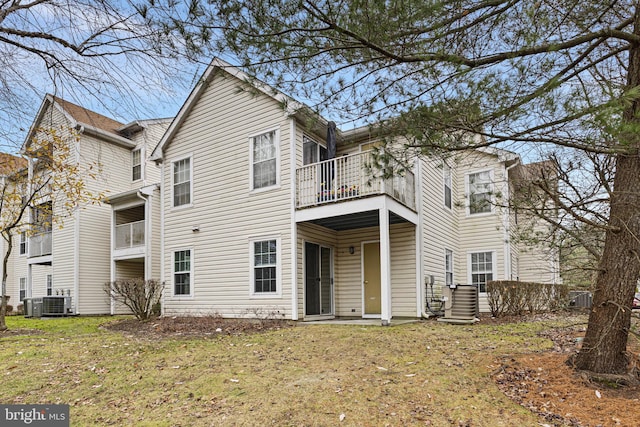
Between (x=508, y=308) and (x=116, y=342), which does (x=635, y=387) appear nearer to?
(x=508, y=308)

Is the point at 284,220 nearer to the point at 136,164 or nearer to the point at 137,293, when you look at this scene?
the point at 137,293

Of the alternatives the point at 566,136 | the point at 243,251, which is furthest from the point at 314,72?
the point at 243,251

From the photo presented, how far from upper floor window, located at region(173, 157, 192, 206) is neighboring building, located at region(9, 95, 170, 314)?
275 cm

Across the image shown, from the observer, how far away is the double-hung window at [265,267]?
11.0 metres

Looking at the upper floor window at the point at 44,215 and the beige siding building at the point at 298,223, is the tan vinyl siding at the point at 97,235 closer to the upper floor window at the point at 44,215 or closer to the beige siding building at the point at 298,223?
the upper floor window at the point at 44,215

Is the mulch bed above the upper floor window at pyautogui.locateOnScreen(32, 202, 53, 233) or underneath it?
underneath

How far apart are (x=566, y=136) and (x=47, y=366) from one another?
7534 millimetres

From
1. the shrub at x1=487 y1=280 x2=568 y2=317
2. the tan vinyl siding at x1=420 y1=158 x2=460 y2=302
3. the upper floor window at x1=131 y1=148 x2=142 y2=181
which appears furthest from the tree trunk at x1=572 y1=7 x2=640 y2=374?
the upper floor window at x1=131 y1=148 x2=142 y2=181

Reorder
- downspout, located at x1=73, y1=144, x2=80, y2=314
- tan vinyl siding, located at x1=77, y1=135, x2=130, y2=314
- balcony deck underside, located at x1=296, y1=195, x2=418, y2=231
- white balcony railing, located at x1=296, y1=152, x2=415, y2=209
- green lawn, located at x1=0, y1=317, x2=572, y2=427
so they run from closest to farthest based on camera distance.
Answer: green lawn, located at x1=0, y1=317, x2=572, y2=427
balcony deck underside, located at x1=296, y1=195, x2=418, y2=231
white balcony railing, located at x1=296, y1=152, x2=415, y2=209
downspout, located at x1=73, y1=144, x2=80, y2=314
tan vinyl siding, located at x1=77, y1=135, x2=130, y2=314

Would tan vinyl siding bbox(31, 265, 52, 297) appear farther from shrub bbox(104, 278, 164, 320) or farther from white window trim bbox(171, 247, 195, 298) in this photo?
shrub bbox(104, 278, 164, 320)

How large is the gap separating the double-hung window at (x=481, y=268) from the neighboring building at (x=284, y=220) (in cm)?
146

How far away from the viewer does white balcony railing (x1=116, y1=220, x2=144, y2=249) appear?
16.2 meters

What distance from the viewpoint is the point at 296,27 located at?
4.53 m

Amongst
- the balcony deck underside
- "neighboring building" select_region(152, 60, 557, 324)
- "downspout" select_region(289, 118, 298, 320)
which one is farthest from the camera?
"neighboring building" select_region(152, 60, 557, 324)
